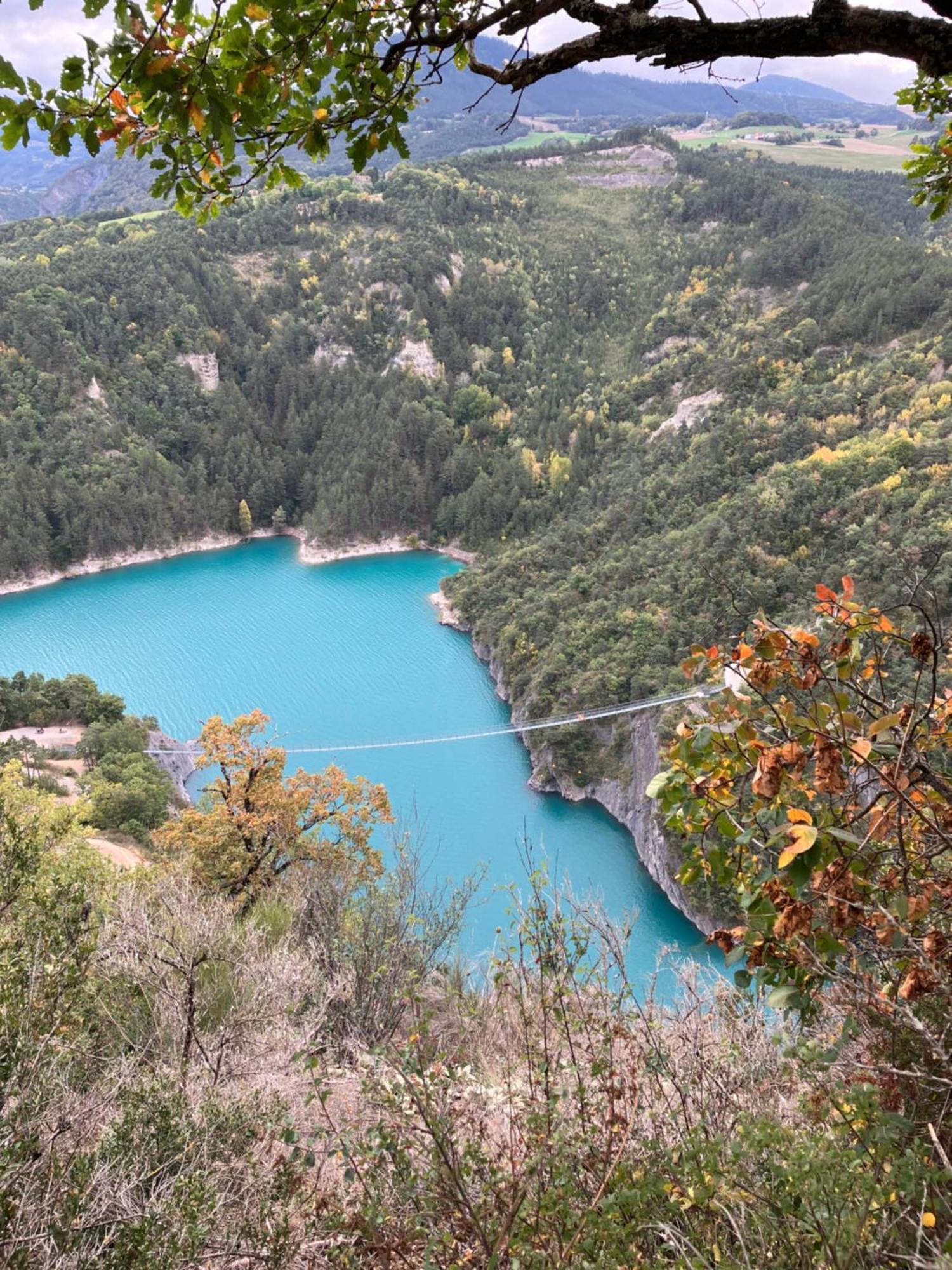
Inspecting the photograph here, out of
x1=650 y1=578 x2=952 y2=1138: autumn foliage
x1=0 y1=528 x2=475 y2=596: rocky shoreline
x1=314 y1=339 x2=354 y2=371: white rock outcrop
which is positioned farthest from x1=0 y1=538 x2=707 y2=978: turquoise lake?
x1=314 y1=339 x2=354 y2=371: white rock outcrop

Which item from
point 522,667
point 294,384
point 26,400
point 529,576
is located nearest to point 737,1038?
point 522,667

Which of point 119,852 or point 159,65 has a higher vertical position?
point 159,65

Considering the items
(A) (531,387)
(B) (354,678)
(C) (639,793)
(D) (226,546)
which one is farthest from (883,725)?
(A) (531,387)

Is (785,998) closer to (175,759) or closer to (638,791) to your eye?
(638,791)

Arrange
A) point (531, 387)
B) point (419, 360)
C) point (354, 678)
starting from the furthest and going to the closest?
point (419, 360), point (531, 387), point (354, 678)

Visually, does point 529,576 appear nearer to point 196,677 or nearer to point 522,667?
point 522,667

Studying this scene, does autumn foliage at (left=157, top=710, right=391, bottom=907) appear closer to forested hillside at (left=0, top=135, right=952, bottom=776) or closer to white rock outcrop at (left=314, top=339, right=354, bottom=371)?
forested hillside at (left=0, top=135, right=952, bottom=776)
